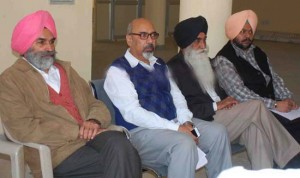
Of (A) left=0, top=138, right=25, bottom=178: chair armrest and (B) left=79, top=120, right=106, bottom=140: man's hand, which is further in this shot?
(B) left=79, top=120, right=106, bottom=140: man's hand

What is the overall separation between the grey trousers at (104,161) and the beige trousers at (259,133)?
1029 mm

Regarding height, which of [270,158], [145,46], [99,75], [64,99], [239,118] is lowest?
[99,75]

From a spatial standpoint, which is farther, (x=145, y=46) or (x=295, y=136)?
(x=295, y=136)

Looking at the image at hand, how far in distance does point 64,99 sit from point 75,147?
32 centimetres

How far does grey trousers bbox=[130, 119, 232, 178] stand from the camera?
302cm

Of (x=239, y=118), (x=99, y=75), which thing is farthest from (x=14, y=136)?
(x=99, y=75)

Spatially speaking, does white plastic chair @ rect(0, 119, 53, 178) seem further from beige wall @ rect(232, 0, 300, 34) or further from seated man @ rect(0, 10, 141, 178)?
beige wall @ rect(232, 0, 300, 34)

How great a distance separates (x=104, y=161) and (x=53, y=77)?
2.12ft

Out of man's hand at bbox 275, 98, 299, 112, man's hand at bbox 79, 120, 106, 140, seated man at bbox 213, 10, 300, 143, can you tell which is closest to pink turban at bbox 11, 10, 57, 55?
man's hand at bbox 79, 120, 106, 140

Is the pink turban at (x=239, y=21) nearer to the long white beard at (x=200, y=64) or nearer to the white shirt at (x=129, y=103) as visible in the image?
the long white beard at (x=200, y=64)

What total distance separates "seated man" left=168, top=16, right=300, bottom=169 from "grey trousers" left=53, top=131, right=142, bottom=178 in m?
0.94

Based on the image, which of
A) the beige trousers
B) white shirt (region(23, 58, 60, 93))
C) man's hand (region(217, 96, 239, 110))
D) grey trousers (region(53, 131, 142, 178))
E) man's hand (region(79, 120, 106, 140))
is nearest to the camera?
grey trousers (region(53, 131, 142, 178))

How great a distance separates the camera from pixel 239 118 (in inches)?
143

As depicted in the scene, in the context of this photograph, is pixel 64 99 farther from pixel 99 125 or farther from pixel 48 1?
pixel 48 1
